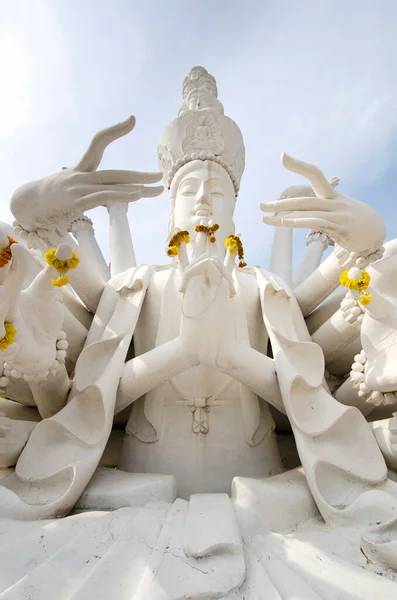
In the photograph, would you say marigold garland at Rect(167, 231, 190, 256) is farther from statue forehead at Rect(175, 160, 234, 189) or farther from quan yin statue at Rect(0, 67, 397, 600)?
statue forehead at Rect(175, 160, 234, 189)

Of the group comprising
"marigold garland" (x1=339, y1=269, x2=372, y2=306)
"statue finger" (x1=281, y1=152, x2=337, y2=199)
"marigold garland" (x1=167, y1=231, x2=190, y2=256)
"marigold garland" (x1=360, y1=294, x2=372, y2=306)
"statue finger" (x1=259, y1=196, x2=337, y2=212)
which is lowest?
"marigold garland" (x1=360, y1=294, x2=372, y2=306)

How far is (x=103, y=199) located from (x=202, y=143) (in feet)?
7.19

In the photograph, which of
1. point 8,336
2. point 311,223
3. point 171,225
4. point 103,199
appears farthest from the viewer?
point 171,225

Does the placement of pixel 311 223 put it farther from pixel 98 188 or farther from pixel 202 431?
pixel 202 431

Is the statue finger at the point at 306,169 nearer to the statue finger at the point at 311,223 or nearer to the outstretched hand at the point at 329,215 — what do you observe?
the outstretched hand at the point at 329,215

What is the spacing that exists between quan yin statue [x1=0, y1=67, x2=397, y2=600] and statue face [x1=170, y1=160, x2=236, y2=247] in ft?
2.81

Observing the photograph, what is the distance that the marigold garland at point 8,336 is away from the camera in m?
1.76

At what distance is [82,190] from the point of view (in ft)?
7.51

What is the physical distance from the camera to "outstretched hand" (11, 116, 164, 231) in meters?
2.28

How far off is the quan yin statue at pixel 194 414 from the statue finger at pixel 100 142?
0.03 feet

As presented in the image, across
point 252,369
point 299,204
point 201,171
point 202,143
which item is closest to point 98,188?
point 299,204

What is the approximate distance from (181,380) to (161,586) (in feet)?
4.45

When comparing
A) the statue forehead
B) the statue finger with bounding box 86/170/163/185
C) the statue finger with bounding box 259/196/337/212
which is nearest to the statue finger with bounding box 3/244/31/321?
the statue finger with bounding box 86/170/163/185

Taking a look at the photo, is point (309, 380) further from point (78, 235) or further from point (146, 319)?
point (78, 235)
